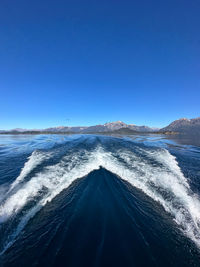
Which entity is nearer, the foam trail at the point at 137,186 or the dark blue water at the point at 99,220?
the dark blue water at the point at 99,220

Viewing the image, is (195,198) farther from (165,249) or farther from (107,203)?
(107,203)

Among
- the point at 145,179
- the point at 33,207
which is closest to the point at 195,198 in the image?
the point at 145,179

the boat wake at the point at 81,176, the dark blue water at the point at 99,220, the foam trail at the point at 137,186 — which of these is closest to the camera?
the dark blue water at the point at 99,220

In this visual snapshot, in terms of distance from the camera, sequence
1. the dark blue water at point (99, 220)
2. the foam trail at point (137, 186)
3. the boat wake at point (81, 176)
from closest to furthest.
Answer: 1. the dark blue water at point (99, 220)
2. the boat wake at point (81, 176)
3. the foam trail at point (137, 186)

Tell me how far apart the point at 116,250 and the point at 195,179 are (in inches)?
209

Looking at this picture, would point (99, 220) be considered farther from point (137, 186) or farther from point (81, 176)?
point (81, 176)

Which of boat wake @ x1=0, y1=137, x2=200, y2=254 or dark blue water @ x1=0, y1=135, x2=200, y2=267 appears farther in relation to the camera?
boat wake @ x1=0, y1=137, x2=200, y2=254

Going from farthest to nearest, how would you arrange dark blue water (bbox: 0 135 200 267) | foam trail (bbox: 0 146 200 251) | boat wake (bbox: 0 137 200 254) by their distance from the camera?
1. foam trail (bbox: 0 146 200 251)
2. boat wake (bbox: 0 137 200 254)
3. dark blue water (bbox: 0 135 200 267)

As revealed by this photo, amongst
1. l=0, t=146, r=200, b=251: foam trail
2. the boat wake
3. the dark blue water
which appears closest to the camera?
the dark blue water

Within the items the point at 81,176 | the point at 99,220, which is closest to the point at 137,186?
the point at 99,220

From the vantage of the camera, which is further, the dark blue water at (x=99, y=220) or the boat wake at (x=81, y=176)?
the boat wake at (x=81, y=176)

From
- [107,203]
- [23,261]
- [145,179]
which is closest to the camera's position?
[23,261]

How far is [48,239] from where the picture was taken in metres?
2.29

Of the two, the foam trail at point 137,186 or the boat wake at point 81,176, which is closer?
the boat wake at point 81,176
